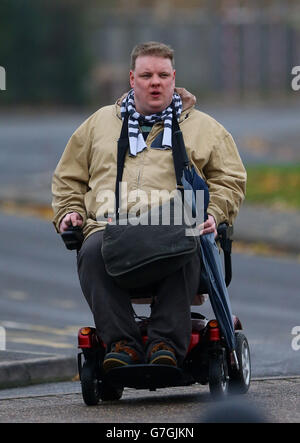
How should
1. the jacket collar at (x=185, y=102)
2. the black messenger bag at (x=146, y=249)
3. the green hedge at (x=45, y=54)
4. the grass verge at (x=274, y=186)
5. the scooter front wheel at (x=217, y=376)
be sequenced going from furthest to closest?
the green hedge at (x=45, y=54) < the grass verge at (x=274, y=186) < the jacket collar at (x=185, y=102) < the scooter front wheel at (x=217, y=376) < the black messenger bag at (x=146, y=249)

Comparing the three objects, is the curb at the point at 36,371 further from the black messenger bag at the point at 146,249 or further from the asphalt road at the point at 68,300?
the black messenger bag at the point at 146,249

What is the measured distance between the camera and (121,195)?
7.12 metres

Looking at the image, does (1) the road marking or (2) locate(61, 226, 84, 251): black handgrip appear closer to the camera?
(2) locate(61, 226, 84, 251): black handgrip

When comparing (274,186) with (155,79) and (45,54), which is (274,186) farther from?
(45,54)

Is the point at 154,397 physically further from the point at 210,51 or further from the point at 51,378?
the point at 210,51

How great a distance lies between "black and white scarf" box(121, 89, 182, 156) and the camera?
23.5 feet

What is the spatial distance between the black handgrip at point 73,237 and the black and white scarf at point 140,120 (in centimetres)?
48

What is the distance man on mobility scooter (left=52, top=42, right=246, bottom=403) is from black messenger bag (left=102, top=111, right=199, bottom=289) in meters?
0.02

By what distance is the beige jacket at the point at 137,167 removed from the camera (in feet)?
23.4

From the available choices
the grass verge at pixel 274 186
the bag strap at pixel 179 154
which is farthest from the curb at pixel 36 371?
the grass verge at pixel 274 186

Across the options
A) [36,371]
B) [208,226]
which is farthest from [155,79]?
[36,371]

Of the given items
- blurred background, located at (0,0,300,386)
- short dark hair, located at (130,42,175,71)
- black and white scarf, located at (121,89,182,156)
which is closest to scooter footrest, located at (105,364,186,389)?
black and white scarf, located at (121,89,182,156)

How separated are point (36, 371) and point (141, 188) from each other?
2255mm

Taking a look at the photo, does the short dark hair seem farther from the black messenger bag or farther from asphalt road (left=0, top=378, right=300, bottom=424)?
asphalt road (left=0, top=378, right=300, bottom=424)
